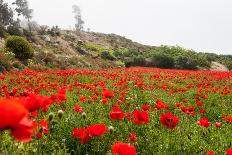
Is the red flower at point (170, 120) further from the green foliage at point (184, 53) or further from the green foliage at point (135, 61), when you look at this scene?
the green foliage at point (184, 53)

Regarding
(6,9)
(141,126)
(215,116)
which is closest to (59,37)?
(6,9)

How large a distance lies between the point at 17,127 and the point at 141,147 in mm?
2941

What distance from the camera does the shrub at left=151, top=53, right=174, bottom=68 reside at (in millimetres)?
35906

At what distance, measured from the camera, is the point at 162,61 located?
35906mm

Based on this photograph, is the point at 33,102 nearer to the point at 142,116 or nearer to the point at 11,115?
the point at 11,115

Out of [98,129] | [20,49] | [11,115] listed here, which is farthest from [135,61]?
[11,115]

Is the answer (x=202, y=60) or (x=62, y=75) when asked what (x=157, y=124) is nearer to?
(x=62, y=75)

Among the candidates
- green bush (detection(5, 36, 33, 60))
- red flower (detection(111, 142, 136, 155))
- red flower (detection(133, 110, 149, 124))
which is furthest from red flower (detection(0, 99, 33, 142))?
green bush (detection(5, 36, 33, 60))

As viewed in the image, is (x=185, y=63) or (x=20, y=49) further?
(x=185, y=63)

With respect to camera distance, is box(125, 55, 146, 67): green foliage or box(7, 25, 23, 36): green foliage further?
box(125, 55, 146, 67): green foliage

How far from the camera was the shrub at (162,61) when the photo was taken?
118 feet

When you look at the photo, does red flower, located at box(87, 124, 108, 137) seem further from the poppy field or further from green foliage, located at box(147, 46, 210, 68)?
green foliage, located at box(147, 46, 210, 68)

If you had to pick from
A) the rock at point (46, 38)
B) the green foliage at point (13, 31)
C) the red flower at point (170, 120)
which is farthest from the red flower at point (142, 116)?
the rock at point (46, 38)

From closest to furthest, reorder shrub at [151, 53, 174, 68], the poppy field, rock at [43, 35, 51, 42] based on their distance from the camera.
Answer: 1. the poppy field
2. shrub at [151, 53, 174, 68]
3. rock at [43, 35, 51, 42]
